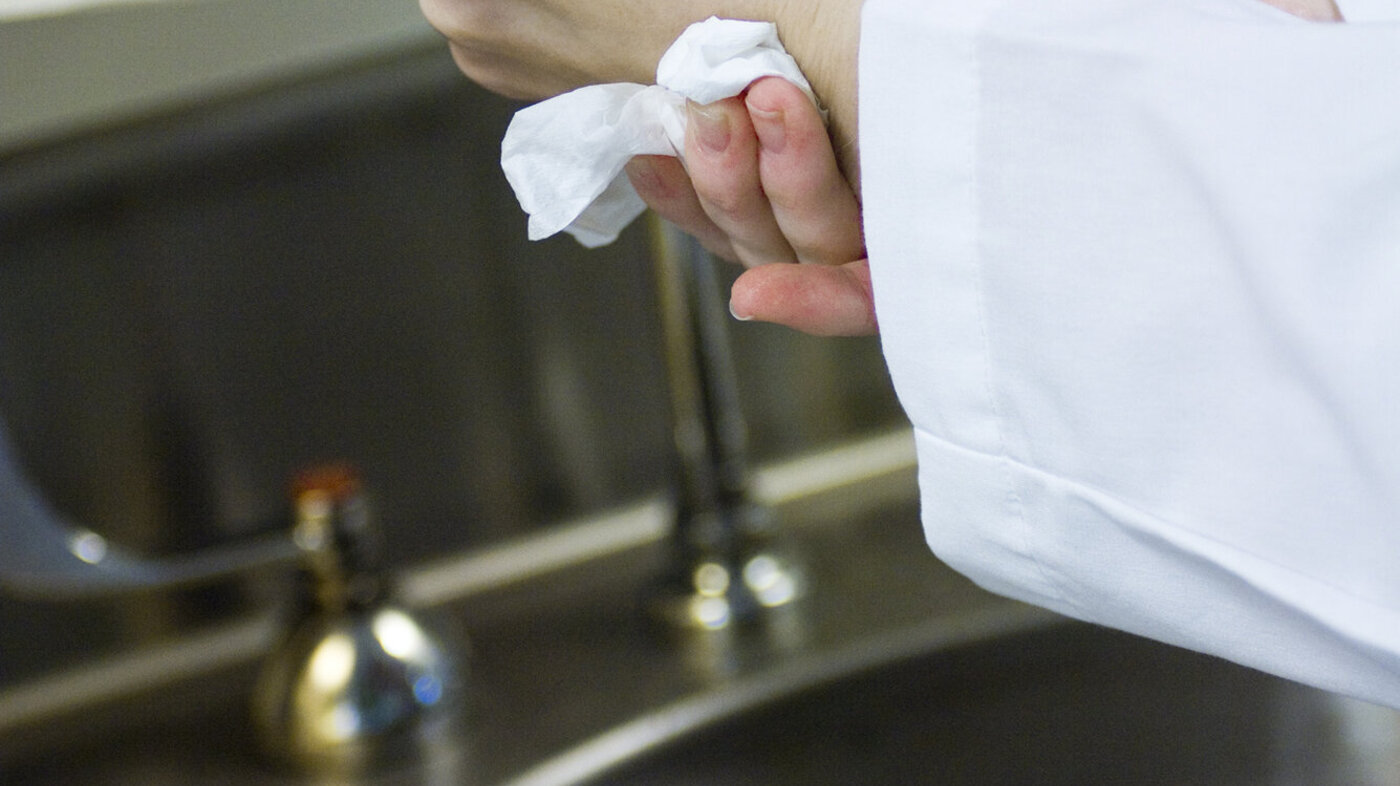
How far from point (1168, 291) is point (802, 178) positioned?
91 millimetres

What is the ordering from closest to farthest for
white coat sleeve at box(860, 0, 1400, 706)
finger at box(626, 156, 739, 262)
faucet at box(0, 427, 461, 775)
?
white coat sleeve at box(860, 0, 1400, 706) < finger at box(626, 156, 739, 262) < faucet at box(0, 427, 461, 775)

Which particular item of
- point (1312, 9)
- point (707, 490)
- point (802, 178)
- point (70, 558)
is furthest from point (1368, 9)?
point (70, 558)

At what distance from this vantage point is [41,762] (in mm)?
504

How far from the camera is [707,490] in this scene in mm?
561

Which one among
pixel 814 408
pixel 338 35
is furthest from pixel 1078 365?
pixel 814 408

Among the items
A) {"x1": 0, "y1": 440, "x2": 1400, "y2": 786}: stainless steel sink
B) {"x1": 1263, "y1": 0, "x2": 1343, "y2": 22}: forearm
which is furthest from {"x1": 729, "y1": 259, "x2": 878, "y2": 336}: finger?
{"x1": 0, "y1": 440, "x2": 1400, "y2": 786}: stainless steel sink

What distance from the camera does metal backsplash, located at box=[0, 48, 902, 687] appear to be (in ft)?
1.67

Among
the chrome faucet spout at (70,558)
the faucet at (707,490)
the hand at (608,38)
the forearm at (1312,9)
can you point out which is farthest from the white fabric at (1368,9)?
the chrome faucet spout at (70,558)

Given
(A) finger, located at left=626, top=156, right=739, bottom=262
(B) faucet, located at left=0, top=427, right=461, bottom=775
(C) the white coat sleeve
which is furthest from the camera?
(B) faucet, located at left=0, top=427, right=461, bottom=775

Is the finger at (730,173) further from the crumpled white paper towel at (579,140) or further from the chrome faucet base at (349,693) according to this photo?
the chrome faucet base at (349,693)

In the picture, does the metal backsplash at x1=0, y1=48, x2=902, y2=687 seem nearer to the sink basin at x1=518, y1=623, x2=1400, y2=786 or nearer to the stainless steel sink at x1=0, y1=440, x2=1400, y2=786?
the stainless steel sink at x1=0, y1=440, x2=1400, y2=786

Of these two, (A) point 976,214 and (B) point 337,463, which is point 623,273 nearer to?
(B) point 337,463

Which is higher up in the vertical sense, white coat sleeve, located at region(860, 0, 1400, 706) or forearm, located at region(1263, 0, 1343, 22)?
forearm, located at region(1263, 0, 1343, 22)

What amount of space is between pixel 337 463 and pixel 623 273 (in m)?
0.15
